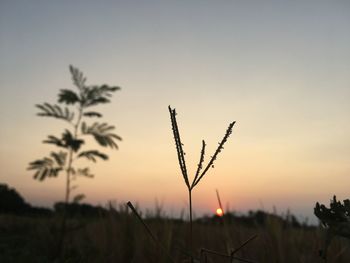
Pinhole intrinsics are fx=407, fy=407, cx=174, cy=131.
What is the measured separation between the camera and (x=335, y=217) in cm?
101

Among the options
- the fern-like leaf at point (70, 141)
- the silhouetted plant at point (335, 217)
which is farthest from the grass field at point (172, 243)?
the fern-like leaf at point (70, 141)

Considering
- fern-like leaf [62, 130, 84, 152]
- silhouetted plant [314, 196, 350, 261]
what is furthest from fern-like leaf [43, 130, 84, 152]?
silhouetted plant [314, 196, 350, 261]

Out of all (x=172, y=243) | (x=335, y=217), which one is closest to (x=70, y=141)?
(x=172, y=243)

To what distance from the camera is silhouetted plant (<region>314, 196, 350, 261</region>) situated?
38.5 inches

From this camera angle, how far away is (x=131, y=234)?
301 centimetres

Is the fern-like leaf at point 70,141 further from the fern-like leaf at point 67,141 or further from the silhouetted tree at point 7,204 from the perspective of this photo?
the silhouetted tree at point 7,204

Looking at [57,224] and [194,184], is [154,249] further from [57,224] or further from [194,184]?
[57,224]

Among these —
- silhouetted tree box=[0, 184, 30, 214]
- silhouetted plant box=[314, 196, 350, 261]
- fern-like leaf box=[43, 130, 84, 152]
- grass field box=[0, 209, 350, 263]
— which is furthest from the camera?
silhouetted tree box=[0, 184, 30, 214]

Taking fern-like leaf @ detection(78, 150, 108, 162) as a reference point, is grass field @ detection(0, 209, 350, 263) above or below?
below

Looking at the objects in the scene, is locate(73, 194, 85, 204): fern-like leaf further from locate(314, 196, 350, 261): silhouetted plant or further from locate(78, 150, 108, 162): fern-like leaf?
locate(314, 196, 350, 261): silhouetted plant

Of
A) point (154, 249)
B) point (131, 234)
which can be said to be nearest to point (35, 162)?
point (131, 234)

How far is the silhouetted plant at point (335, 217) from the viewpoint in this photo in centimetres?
98

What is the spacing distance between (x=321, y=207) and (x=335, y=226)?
0.19 ft

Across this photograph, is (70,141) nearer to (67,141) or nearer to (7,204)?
(67,141)
